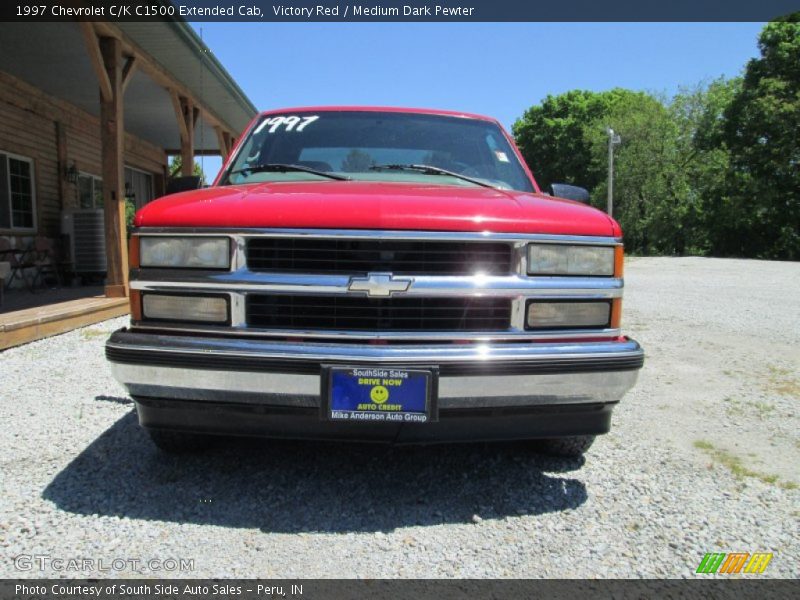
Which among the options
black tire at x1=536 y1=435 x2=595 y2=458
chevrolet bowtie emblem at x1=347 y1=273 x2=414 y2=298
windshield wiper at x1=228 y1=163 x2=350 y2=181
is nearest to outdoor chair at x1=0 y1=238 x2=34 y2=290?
windshield wiper at x1=228 y1=163 x2=350 y2=181

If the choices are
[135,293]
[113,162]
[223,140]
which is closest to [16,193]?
[113,162]

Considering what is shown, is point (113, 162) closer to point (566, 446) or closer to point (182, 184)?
point (182, 184)

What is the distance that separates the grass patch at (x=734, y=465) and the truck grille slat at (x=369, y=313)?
5.18 feet

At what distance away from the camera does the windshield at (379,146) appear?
3193mm

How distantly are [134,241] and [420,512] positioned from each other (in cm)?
160

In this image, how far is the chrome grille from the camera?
2.18 metres

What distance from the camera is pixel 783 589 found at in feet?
6.16

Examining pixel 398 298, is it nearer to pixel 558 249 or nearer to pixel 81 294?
pixel 558 249

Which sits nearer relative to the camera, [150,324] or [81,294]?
[150,324]

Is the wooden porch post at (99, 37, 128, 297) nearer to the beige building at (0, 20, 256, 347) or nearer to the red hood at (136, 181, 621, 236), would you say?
the beige building at (0, 20, 256, 347)

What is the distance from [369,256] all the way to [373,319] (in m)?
0.24

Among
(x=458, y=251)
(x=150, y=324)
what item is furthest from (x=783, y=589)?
(x=150, y=324)

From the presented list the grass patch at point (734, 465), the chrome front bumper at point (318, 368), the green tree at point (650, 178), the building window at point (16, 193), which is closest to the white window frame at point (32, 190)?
the building window at point (16, 193)

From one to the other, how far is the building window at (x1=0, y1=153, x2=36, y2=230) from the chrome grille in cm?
919
